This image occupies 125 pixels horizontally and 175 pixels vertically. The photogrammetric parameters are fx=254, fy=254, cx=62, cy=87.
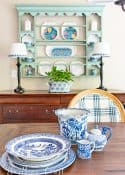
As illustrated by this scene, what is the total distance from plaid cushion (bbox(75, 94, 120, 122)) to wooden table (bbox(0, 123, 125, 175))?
27cm

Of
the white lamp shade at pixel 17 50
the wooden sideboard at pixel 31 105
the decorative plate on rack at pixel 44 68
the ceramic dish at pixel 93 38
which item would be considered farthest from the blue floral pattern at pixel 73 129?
the ceramic dish at pixel 93 38

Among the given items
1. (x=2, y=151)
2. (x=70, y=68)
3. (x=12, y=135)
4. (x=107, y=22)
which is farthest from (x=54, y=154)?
(x=107, y=22)

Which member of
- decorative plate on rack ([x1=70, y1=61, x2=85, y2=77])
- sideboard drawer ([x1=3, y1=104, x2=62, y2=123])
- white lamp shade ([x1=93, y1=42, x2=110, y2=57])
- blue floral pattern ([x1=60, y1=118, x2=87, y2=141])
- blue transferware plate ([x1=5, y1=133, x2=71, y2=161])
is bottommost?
sideboard drawer ([x1=3, y1=104, x2=62, y2=123])

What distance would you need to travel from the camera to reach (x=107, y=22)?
330 centimetres

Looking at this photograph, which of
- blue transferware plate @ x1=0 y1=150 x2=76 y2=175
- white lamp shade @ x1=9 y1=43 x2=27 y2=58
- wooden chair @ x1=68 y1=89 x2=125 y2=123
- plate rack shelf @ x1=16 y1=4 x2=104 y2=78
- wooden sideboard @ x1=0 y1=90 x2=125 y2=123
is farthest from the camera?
plate rack shelf @ x1=16 y1=4 x2=104 y2=78

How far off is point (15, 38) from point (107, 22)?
1.21m

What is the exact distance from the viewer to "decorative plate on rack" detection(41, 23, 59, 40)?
324 centimetres

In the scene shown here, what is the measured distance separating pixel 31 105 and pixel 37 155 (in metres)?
1.82

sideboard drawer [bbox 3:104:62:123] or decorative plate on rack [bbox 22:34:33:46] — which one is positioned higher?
decorative plate on rack [bbox 22:34:33:46]

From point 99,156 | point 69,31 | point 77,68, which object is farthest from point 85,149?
point 69,31

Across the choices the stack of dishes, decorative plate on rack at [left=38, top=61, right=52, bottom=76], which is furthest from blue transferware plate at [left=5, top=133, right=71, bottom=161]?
decorative plate on rack at [left=38, top=61, right=52, bottom=76]

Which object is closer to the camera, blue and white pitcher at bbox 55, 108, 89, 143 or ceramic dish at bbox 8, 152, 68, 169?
ceramic dish at bbox 8, 152, 68, 169

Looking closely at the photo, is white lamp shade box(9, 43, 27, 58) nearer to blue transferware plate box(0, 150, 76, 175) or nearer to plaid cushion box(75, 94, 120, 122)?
plaid cushion box(75, 94, 120, 122)

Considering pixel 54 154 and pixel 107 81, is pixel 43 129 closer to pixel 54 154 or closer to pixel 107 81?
pixel 54 154
